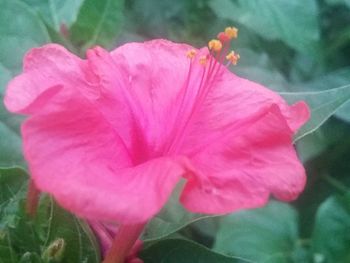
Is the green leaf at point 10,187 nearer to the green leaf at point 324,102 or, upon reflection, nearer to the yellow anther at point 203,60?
the yellow anther at point 203,60

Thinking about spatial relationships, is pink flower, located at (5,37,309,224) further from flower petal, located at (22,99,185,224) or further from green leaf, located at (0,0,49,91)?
green leaf, located at (0,0,49,91)

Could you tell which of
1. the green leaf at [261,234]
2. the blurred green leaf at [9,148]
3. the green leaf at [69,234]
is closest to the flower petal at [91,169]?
the green leaf at [69,234]

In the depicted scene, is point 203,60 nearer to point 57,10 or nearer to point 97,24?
point 97,24

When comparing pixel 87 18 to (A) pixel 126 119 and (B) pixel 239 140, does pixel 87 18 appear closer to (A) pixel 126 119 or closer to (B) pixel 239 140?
(A) pixel 126 119

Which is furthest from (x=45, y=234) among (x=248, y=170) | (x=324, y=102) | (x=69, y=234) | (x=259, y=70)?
(x=259, y=70)

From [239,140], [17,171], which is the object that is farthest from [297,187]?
[17,171]

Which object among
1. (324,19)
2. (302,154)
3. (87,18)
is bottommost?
(302,154)

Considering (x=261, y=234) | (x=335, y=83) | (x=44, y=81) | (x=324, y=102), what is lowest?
(x=261, y=234)
